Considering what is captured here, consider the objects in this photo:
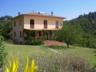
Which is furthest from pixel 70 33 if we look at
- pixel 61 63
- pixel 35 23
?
pixel 61 63

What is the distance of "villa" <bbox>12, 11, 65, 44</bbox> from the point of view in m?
34.1

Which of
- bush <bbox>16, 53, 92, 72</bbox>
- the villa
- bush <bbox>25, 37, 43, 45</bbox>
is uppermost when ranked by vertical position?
the villa

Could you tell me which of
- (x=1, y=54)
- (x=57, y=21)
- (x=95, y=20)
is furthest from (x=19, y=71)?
(x=95, y=20)

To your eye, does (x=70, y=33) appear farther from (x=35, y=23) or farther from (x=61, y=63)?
(x=61, y=63)

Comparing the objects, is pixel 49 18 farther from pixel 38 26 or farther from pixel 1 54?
pixel 1 54

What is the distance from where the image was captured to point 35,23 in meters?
34.9

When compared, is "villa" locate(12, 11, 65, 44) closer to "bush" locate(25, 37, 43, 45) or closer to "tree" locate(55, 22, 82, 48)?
"bush" locate(25, 37, 43, 45)

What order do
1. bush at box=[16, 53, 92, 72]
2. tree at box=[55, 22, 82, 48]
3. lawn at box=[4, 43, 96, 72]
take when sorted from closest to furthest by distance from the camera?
1. bush at box=[16, 53, 92, 72]
2. lawn at box=[4, 43, 96, 72]
3. tree at box=[55, 22, 82, 48]

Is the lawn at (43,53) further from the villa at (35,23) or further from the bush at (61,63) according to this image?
the villa at (35,23)

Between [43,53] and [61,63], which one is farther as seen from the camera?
[43,53]

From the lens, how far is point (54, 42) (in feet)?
105

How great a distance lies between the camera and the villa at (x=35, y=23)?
34.1 meters

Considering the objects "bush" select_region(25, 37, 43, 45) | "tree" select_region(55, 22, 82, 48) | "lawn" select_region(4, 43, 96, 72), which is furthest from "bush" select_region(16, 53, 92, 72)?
"bush" select_region(25, 37, 43, 45)

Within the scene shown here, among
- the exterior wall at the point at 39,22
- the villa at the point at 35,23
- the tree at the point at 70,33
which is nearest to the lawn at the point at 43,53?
the tree at the point at 70,33
